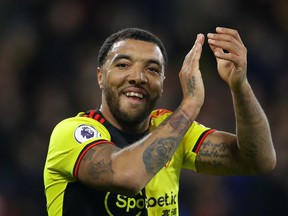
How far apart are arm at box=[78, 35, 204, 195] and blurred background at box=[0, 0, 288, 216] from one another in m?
3.14

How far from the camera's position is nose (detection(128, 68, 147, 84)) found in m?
3.62

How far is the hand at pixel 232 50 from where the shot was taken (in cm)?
340

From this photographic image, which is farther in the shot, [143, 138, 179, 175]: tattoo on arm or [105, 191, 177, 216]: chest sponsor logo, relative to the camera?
[105, 191, 177, 216]: chest sponsor logo

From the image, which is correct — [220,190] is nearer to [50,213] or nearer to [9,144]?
[9,144]

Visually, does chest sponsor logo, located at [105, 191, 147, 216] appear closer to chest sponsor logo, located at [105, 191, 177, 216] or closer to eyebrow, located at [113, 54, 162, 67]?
chest sponsor logo, located at [105, 191, 177, 216]

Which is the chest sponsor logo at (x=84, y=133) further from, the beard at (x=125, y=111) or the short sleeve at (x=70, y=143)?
the beard at (x=125, y=111)

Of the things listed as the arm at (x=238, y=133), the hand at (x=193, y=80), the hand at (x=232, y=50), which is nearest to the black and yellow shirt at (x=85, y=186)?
the arm at (x=238, y=133)

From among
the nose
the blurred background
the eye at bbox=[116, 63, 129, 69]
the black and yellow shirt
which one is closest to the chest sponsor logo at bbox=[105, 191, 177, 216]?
the black and yellow shirt

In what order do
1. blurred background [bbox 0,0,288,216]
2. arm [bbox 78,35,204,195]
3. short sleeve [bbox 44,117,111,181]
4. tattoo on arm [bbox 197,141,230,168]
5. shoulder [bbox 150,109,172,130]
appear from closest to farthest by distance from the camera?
arm [bbox 78,35,204,195], short sleeve [bbox 44,117,111,181], tattoo on arm [bbox 197,141,230,168], shoulder [bbox 150,109,172,130], blurred background [bbox 0,0,288,216]

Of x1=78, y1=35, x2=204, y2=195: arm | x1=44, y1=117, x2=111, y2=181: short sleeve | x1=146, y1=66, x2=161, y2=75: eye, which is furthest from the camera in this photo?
x1=146, y1=66, x2=161, y2=75: eye

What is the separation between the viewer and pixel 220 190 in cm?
647

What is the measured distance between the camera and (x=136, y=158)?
3.09 meters

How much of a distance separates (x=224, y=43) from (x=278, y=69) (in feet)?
14.3

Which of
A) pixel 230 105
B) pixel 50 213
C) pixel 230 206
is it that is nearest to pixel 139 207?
pixel 50 213
